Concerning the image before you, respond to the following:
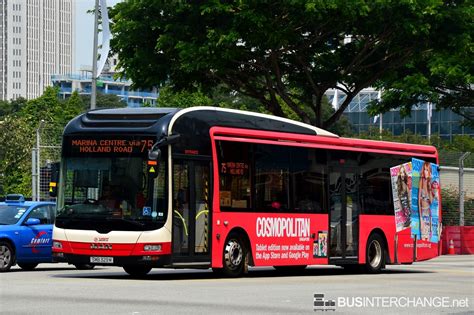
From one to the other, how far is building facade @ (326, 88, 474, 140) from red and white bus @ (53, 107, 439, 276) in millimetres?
90693

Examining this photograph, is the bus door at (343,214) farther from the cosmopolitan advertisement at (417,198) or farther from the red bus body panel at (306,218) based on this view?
the cosmopolitan advertisement at (417,198)

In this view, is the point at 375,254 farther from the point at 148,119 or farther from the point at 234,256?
the point at 148,119

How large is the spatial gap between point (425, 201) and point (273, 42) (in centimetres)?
794

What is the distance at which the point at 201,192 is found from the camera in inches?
864

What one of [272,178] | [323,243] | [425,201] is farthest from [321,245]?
[425,201]

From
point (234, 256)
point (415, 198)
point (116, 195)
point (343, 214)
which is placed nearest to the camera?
point (116, 195)

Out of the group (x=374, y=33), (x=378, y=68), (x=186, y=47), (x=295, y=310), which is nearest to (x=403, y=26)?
(x=374, y=33)

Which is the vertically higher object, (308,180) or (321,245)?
(308,180)

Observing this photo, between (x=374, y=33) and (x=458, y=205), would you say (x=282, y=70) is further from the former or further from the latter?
(x=458, y=205)

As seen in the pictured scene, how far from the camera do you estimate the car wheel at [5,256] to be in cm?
2458

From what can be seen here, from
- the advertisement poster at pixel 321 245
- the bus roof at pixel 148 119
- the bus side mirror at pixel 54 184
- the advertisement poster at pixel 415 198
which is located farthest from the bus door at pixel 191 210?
A: the advertisement poster at pixel 415 198

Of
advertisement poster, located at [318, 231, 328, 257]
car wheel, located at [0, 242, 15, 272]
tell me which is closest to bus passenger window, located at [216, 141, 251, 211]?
advertisement poster, located at [318, 231, 328, 257]

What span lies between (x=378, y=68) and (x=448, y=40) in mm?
2952

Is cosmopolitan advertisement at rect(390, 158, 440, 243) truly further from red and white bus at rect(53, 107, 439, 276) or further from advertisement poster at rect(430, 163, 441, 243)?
red and white bus at rect(53, 107, 439, 276)
